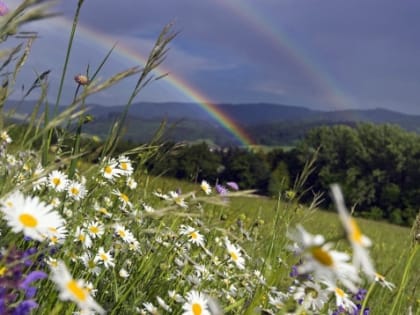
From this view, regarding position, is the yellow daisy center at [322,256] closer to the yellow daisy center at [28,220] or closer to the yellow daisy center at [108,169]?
the yellow daisy center at [28,220]

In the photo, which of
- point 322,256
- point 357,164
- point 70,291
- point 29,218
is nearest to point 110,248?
point 29,218

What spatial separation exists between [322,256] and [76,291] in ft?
1.25

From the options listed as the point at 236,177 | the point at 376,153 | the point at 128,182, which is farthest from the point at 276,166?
the point at 128,182

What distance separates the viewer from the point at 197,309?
4.81ft

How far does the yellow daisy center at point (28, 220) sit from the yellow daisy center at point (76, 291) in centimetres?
15

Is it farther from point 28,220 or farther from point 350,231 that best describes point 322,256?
point 28,220

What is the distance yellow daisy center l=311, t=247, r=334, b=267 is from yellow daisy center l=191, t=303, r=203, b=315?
89cm

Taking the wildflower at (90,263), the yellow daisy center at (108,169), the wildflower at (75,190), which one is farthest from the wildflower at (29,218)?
the yellow daisy center at (108,169)

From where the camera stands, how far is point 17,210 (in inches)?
34.1

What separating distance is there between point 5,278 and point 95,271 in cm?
84

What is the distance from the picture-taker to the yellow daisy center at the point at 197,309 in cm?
145

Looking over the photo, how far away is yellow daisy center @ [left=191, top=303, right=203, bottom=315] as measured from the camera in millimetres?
1452

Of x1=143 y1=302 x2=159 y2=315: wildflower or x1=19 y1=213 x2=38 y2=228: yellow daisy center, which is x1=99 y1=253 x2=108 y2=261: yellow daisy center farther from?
x1=19 y1=213 x2=38 y2=228: yellow daisy center

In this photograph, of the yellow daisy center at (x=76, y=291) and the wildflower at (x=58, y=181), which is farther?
the wildflower at (x=58, y=181)
